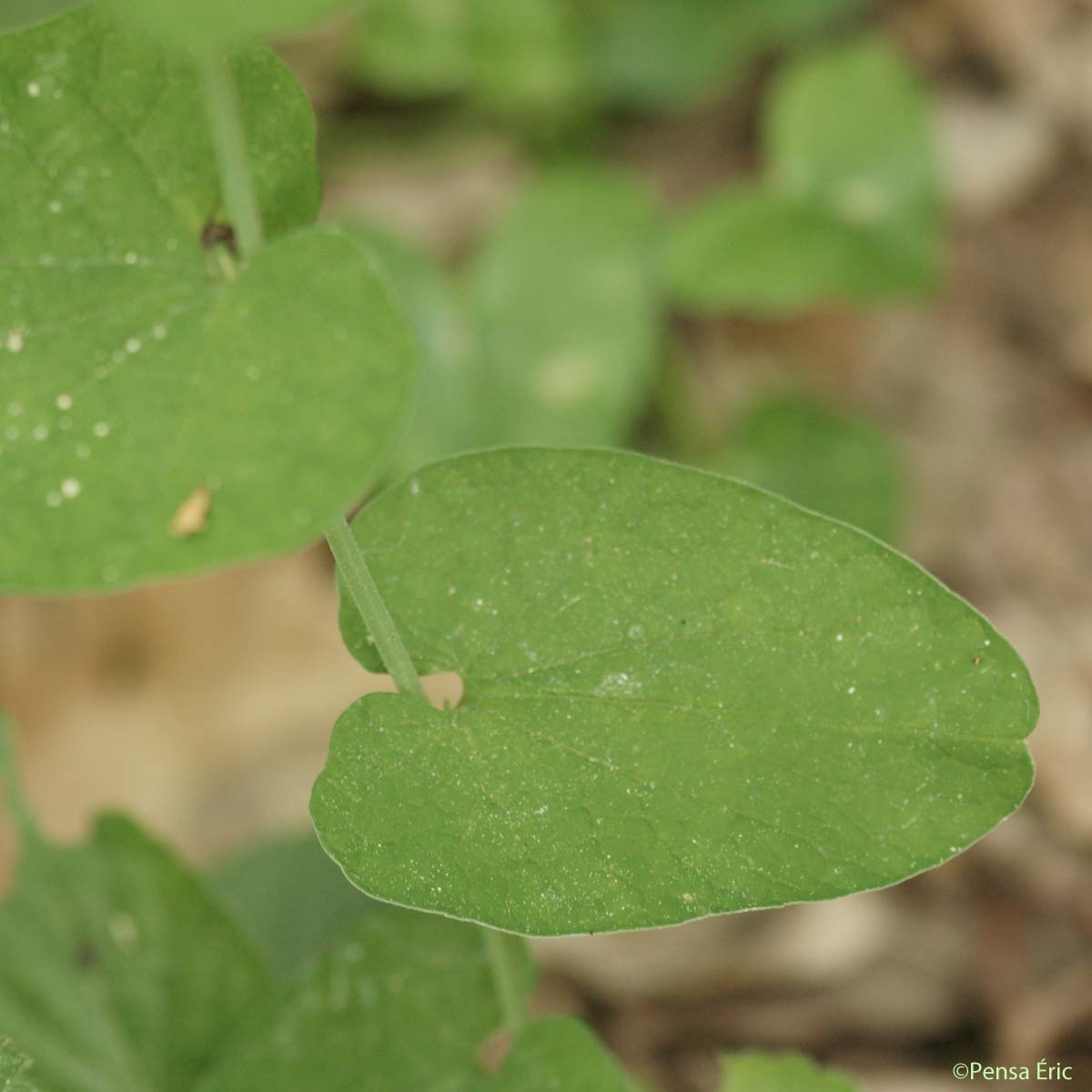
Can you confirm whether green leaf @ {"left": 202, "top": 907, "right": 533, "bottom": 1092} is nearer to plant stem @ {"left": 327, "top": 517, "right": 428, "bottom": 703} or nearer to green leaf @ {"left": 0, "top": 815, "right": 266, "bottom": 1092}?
green leaf @ {"left": 0, "top": 815, "right": 266, "bottom": 1092}

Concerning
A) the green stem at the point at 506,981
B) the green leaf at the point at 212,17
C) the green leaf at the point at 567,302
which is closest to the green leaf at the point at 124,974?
the green stem at the point at 506,981

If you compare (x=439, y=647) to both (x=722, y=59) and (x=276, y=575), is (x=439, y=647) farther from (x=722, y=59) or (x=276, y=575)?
(x=722, y=59)

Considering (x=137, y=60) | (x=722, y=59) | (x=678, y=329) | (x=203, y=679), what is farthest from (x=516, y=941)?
(x=722, y=59)

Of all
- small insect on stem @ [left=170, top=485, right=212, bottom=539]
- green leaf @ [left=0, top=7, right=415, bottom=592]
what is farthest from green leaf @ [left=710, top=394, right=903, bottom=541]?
small insect on stem @ [left=170, top=485, right=212, bottom=539]

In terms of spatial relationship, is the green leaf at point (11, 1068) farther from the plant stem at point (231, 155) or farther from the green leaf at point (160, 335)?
the plant stem at point (231, 155)

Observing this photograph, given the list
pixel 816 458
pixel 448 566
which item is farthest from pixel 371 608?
pixel 816 458
